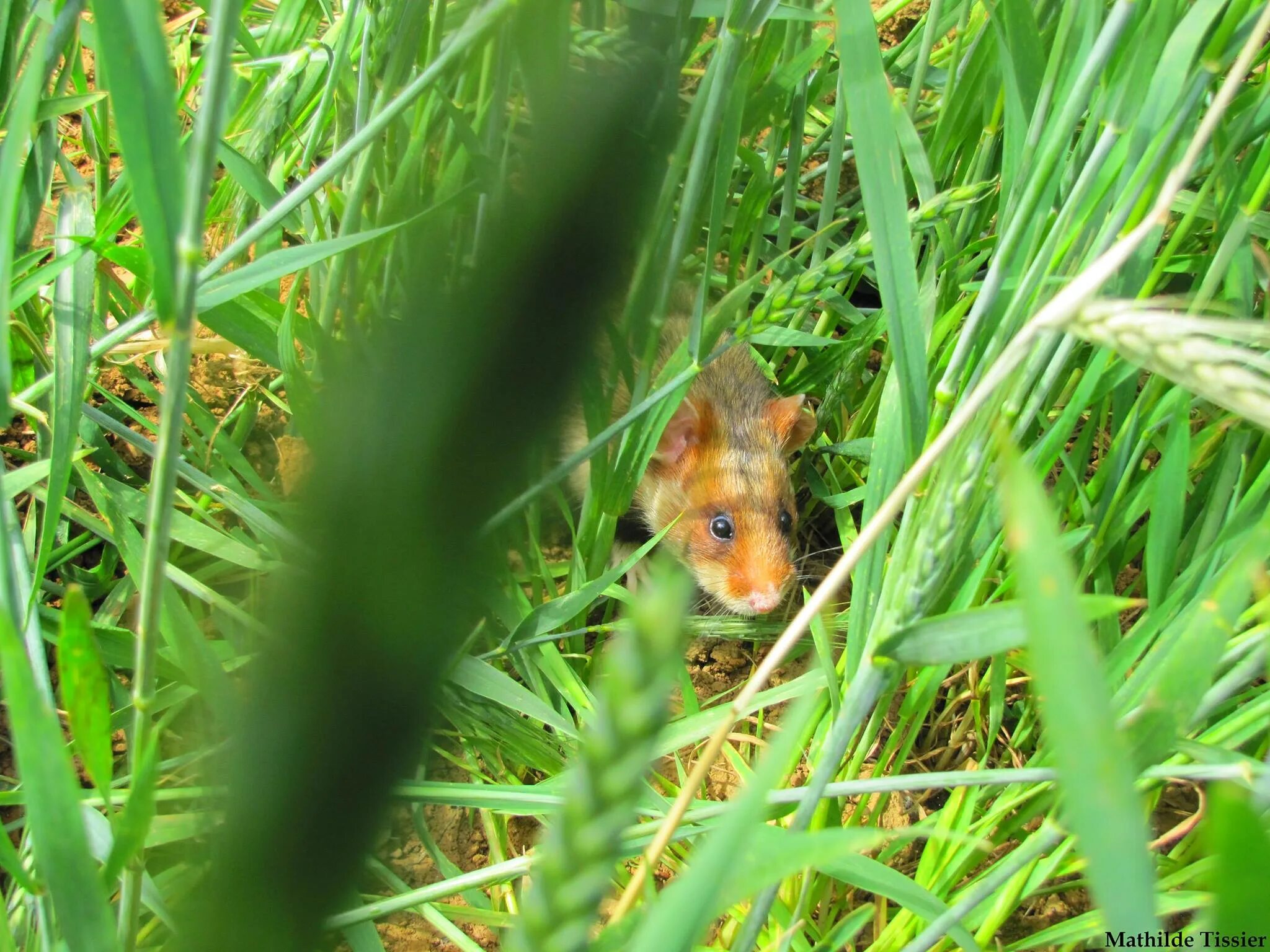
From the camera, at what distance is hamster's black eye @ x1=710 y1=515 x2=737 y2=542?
2.67m

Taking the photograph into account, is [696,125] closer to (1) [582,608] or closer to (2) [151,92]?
(1) [582,608]

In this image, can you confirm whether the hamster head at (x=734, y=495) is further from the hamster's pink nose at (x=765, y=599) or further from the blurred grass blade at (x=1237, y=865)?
the blurred grass blade at (x=1237, y=865)

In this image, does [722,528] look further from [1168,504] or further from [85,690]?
[85,690]

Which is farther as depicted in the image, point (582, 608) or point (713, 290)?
point (713, 290)

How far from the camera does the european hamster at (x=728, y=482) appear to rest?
256 cm

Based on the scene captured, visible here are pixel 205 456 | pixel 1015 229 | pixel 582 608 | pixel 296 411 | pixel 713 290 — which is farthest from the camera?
pixel 713 290

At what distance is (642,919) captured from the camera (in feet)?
2.55

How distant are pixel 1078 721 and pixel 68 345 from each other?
1.40 meters

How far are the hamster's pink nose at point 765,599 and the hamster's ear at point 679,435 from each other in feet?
1.50

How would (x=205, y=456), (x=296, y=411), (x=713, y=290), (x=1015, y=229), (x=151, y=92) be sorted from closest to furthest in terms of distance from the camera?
(x=151, y=92) < (x=1015, y=229) < (x=296, y=411) < (x=205, y=456) < (x=713, y=290)

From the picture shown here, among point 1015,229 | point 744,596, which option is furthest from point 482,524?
point 744,596

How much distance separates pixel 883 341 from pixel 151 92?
82.9 inches

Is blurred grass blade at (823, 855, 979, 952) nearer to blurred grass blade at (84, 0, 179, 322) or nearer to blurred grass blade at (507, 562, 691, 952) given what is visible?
blurred grass blade at (507, 562, 691, 952)

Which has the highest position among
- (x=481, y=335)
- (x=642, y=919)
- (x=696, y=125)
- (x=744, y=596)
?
(x=696, y=125)
